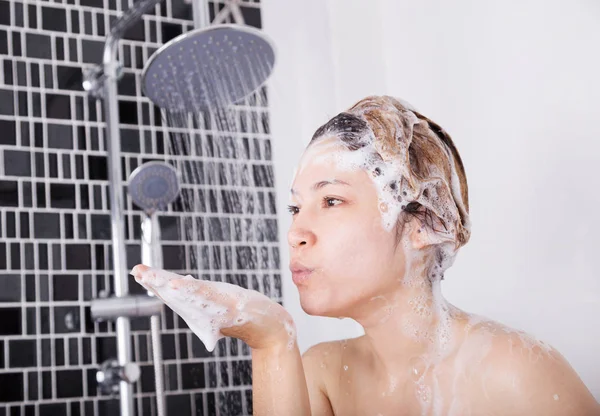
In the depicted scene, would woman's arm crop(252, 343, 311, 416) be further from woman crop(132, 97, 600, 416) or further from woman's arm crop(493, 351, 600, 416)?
woman's arm crop(493, 351, 600, 416)

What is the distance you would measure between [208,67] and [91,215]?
0.45m

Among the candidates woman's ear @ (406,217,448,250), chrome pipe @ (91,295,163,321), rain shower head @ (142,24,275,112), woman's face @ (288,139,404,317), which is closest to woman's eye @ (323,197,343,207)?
woman's face @ (288,139,404,317)

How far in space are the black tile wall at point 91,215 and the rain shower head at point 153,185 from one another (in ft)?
0.29

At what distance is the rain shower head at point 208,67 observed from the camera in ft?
4.64

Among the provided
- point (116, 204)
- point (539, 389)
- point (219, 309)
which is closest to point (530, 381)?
point (539, 389)

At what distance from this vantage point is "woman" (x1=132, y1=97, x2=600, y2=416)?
952 millimetres

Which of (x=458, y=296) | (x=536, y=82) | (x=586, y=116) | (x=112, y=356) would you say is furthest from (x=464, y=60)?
(x=112, y=356)

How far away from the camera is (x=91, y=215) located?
5.51 ft

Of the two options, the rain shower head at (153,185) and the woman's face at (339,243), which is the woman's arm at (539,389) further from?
the rain shower head at (153,185)

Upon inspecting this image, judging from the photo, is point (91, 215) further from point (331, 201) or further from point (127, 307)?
point (331, 201)

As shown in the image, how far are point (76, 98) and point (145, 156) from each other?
8.0 inches

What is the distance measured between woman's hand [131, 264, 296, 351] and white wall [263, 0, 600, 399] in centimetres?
49

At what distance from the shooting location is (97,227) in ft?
5.51

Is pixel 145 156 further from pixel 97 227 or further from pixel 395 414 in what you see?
pixel 395 414
